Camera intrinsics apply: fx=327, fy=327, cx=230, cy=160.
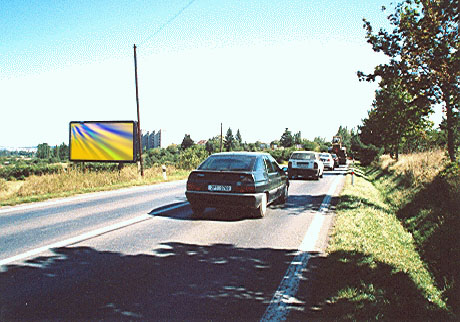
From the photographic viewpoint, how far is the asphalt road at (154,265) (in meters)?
3.14

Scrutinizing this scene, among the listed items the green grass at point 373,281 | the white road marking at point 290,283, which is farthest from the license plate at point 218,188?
the green grass at point 373,281

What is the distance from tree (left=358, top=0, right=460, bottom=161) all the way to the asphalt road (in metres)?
4.90

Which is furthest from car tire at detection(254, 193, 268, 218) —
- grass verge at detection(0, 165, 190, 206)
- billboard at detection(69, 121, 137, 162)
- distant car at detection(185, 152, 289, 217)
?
billboard at detection(69, 121, 137, 162)

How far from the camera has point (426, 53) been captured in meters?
8.99

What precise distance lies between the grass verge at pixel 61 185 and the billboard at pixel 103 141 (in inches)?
99.4

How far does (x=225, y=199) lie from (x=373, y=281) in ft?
12.7

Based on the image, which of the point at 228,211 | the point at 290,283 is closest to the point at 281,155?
the point at 228,211

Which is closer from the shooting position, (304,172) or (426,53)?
(426,53)

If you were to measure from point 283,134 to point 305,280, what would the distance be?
13217 centimetres

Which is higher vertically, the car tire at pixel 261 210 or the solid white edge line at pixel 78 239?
the car tire at pixel 261 210

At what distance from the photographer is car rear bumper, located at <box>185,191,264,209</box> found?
7.19 metres

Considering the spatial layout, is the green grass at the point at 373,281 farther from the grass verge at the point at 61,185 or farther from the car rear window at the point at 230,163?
the grass verge at the point at 61,185

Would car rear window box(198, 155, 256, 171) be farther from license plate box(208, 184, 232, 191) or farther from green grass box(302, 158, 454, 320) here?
green grass box(302, 158, 454, 320)

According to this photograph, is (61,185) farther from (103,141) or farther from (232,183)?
(232,183)
